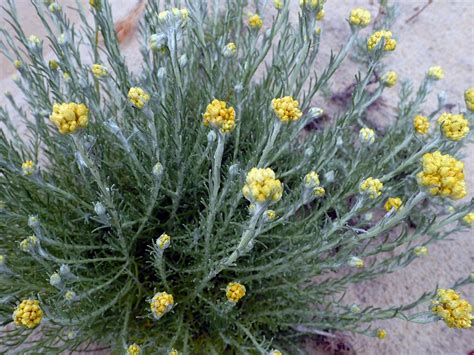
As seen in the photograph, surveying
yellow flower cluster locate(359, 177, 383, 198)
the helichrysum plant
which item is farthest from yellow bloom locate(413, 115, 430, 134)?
yellow flower cluster locate(359, 177, 383, 198)

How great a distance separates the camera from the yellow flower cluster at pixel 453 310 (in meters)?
1.31

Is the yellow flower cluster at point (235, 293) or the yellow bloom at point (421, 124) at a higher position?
the yellow bloom at point (421, 124)

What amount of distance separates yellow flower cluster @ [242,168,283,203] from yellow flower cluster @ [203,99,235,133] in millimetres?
248

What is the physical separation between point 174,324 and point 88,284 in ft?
1.21

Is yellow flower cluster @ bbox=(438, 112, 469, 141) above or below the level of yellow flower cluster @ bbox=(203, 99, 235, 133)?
below

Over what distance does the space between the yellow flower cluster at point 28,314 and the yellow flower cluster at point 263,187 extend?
725 mm

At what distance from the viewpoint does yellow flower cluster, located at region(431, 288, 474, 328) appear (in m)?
1.31

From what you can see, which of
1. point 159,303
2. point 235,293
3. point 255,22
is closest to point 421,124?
point 255,22

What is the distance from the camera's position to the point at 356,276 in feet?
5.49

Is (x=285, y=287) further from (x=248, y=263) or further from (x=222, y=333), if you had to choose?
(x=222, y=333)

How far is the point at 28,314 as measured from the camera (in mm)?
1232

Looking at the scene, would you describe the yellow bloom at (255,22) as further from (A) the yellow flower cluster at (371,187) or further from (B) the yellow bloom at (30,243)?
(B) the yellow bloom at (30,243)

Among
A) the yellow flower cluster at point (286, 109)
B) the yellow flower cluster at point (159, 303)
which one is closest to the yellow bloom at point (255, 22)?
the yellow flower cluster at point (286, 109)

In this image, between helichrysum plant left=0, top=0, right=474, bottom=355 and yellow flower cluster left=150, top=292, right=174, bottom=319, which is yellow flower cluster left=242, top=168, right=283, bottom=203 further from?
yellow flower cluster left=150, top=292, right=174, bottom=319
